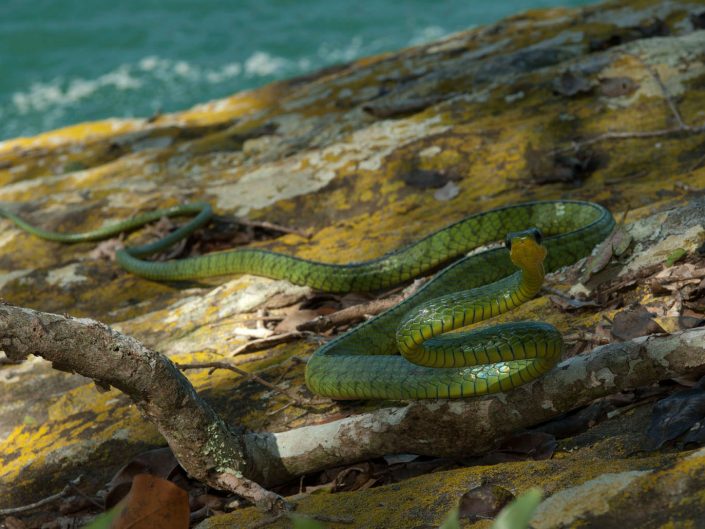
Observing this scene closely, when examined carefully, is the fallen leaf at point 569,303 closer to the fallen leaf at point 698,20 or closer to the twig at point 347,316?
the twig at point 347,316

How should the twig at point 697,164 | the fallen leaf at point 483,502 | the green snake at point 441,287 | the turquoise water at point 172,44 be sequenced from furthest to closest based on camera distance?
the turquoise water at point 172,44 → the twig at point 697,164 → the green snake at point 441,287 → the fallen leaf at point 483,502

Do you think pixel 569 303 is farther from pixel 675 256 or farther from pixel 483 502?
pixel 483 502

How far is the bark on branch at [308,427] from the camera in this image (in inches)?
102

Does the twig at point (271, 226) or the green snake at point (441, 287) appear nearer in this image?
the green snake at point (441, 287)

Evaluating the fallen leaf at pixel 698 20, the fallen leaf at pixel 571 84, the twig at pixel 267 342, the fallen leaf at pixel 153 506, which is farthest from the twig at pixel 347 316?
the fallen leaf at pixel 698 20

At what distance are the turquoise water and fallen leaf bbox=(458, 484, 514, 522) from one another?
16.7 meters

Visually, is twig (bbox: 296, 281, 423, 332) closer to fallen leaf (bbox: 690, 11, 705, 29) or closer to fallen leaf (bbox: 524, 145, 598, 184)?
fallen leaf (bbox: 524, 145, 598, 184)

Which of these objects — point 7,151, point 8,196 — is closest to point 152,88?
point 7,151

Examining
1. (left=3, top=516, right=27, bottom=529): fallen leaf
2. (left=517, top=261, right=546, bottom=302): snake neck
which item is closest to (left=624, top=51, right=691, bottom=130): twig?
(left=517, top=261, right=546, bottom=302): snake neck

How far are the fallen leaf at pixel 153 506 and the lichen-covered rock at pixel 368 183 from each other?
1.36 feet

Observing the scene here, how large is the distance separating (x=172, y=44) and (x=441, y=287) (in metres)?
18.8

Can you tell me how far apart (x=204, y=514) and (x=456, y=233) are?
7.71 feet

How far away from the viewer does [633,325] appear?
3.11m

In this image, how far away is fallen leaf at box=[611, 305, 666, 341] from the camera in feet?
10.1
